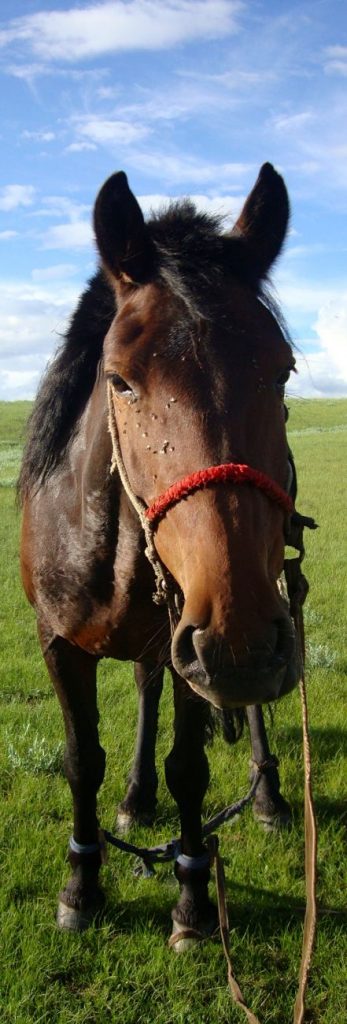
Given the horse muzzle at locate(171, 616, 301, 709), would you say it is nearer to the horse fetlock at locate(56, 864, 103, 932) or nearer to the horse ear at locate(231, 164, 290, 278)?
the horse ear at locate(231, 164, 290, 278)

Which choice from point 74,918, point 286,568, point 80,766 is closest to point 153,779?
point 80,766

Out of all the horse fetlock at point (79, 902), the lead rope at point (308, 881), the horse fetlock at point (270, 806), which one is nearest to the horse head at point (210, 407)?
the lead rope at point (308, 881)

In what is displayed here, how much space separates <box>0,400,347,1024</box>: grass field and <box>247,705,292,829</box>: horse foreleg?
76 mm

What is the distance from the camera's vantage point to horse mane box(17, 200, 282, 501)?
8.04ft

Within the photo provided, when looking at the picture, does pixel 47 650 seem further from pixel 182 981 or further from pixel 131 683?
pixel 131 683

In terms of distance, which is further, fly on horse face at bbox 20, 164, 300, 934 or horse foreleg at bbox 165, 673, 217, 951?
horse foreleg at bbox 165, 673, 217, 951

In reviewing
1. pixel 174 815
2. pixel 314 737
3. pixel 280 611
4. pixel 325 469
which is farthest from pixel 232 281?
Result: pixel 325 469

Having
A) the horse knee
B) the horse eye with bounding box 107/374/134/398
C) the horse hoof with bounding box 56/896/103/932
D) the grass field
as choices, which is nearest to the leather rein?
the horse eye with bounding box 107/374/134/398

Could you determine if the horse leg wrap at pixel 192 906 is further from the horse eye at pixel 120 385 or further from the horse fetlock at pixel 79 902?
the horse eye at pixel 120 385

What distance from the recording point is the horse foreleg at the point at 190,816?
335cm

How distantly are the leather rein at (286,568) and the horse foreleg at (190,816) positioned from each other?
1.19 feet

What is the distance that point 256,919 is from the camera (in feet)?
11.3

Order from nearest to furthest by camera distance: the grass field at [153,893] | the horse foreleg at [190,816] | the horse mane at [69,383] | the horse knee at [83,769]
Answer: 1. the grass field at [153,893]
2. the horse mane at [69,383]
3. the horse foreleg at [190,816]
4. the horse knee at [83,769]

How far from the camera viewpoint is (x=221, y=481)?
197 centimetres
